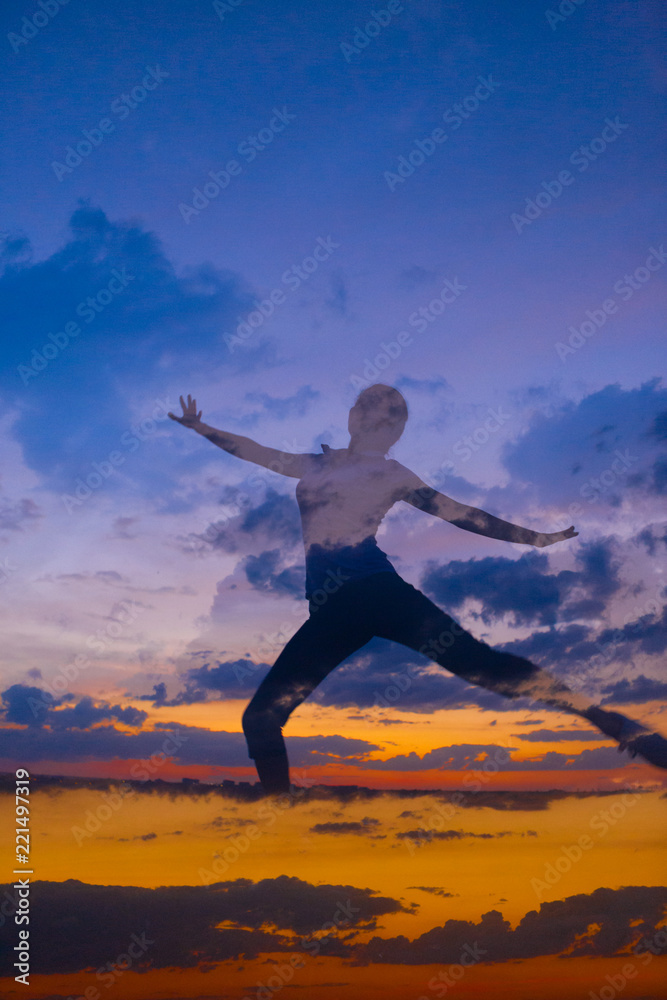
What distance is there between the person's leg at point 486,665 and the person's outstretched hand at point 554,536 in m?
0.96

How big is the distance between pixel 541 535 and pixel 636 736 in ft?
4.90

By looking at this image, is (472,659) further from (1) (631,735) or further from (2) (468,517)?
(1) (631,735)

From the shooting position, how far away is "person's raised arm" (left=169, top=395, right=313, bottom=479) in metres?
5.29

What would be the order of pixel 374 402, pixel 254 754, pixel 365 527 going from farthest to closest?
1. pixel 374 402
2. pixel 365 527
3. pixel 254 754

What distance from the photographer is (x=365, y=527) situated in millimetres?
5082

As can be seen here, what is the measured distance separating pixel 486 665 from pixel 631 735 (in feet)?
3.82

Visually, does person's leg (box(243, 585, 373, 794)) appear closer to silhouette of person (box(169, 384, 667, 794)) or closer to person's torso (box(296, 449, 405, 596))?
silhouette of person (box(169, 384, 667, 794))

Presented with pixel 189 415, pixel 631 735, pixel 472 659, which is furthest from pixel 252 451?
pixel 631 735

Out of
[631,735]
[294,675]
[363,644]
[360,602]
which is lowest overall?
[631,735]

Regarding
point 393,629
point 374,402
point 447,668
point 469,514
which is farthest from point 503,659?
point 374,402

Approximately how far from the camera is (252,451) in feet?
17.4

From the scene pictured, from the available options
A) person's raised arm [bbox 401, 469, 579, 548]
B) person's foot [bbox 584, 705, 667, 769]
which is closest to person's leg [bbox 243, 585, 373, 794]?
person's raised arm [bbox 401, 469, 579, 548]

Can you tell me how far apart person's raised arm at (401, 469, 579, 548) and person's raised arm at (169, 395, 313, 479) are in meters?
0.81

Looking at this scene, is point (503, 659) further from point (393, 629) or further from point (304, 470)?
point (304, 470)
